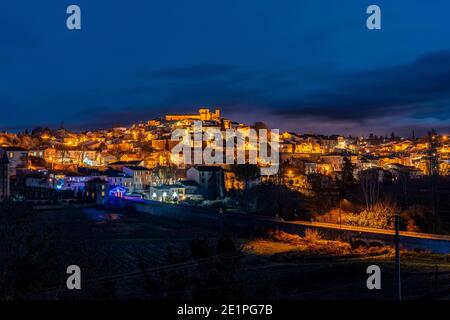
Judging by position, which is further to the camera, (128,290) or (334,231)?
(334,231)

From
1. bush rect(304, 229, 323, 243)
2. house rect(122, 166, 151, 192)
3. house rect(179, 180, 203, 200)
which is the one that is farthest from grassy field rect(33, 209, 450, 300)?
house rect(122, 166, 151, 192)

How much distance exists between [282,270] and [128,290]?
5.73 m

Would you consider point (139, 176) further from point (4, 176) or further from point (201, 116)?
point (201, 116)

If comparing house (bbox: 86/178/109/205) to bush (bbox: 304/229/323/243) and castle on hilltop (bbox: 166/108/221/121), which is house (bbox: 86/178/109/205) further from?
castle on hilltop (bbox: 166/108/221/121)

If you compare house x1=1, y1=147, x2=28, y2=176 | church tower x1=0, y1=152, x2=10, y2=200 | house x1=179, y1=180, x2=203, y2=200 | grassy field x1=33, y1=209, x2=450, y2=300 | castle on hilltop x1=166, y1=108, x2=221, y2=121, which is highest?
castle on hilltop x1=166, y1=108, x2=221, y2=121

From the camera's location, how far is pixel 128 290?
12.0m

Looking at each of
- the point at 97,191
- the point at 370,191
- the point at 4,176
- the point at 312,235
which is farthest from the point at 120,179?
the point at 312,235

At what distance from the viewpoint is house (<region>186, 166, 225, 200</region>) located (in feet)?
131

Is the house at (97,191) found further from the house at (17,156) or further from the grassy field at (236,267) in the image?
the house at (17,156)

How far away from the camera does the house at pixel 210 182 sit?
39906 mm

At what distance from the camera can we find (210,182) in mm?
40281
